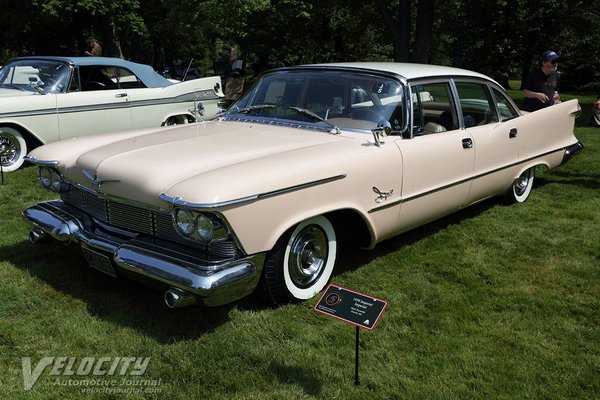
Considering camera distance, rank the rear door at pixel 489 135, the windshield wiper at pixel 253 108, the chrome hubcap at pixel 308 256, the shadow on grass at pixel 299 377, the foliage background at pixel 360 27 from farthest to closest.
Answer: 1. the foliage background at pixel 360 27
2. the rear door at pixel 489 135
3. the windshield wiper at pixel 253 108
4. the chrome hubcap at pixel 308 256
5. the shadow on grass at pixel 299 377

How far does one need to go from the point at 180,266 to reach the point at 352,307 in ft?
3.24

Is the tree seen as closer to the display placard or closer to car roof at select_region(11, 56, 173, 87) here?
car roof at select_region(11, 56, 173, 87)

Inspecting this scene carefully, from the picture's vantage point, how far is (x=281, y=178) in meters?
3.21

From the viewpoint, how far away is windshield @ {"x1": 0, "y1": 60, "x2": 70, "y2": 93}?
24.7ft

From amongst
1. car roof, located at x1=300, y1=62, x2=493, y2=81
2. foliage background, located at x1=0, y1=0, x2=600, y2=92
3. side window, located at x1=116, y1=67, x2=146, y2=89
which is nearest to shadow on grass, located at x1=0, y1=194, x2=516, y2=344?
car roof, located at x1=300, y1=62, x2=493, y2=81

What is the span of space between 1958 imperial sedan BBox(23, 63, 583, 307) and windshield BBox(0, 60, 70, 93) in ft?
12.3

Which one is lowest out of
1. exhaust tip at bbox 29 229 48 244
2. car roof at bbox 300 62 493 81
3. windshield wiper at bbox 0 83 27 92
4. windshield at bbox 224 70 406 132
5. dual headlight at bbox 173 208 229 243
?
exhaust tip at bbox 29 229 48 244

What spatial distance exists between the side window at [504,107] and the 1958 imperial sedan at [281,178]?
4 cm

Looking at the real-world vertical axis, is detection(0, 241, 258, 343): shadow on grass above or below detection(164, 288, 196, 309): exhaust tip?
below

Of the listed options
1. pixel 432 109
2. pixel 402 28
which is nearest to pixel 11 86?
pixel 432 109

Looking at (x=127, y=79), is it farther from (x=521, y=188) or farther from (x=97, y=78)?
(x=521, y=188)

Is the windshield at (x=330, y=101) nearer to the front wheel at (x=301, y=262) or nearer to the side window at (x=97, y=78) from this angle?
the front wheel at (x=301, y=262)

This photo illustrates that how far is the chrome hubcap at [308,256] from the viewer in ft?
11.5

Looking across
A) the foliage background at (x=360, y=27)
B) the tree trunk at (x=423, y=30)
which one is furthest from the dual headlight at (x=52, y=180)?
the tree trunk at (x=423, y=30)
